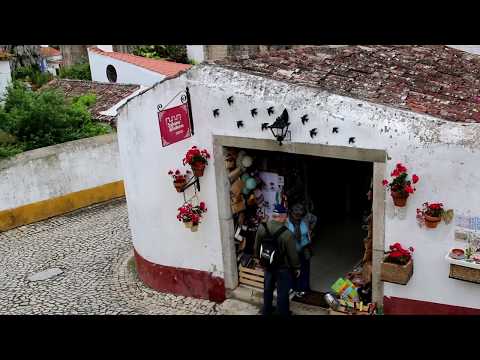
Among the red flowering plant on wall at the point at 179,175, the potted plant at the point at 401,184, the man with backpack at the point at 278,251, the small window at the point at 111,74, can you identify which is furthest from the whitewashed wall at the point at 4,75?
the potted plant at the point at 401,184

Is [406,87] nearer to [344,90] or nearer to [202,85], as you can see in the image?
[344,90]

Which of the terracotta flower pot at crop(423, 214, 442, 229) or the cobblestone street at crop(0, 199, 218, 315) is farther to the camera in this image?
the cobblestone street at crop(0, 199, 218, 315)

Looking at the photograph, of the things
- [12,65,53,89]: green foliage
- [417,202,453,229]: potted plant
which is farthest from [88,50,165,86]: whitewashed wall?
[417,202,453,229]: potted plant

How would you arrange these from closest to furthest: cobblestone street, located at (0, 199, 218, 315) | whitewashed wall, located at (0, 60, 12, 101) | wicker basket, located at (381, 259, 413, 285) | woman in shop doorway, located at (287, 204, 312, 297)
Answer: wicker basket, located at (381, 259, 413, 285) < woman in shop doorway, located at (287, 204, 312, 297) < cobblestone street, located at (0, 199, 218, 315) < whitewashed wall, located at (0, 60, 12, 101)

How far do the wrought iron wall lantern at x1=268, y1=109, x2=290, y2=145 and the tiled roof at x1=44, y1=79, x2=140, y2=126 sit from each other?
1117 cm

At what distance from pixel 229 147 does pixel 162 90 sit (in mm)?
1337

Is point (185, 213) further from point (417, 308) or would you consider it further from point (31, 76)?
point (31, 76)

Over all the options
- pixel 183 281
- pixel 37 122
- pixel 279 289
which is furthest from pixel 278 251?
pixel 37 122

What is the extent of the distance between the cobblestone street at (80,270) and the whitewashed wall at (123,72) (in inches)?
382

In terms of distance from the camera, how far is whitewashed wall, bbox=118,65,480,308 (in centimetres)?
609

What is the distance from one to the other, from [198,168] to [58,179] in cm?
673

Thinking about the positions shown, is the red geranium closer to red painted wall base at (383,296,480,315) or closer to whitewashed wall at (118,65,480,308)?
whitewashed wall at (118,65,480,308)

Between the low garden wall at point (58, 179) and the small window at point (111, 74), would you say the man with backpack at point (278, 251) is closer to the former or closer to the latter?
the low garden wall at point (58, 179)

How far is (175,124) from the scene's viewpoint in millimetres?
7848
